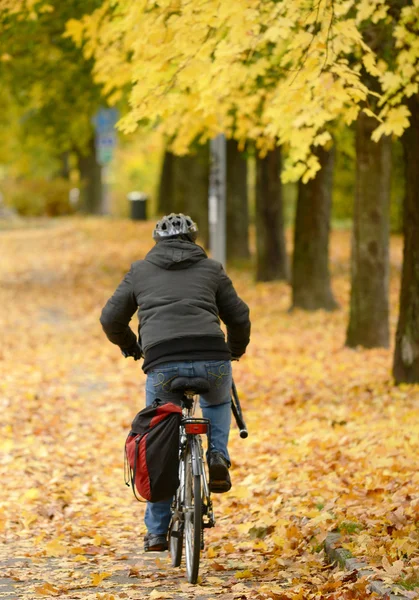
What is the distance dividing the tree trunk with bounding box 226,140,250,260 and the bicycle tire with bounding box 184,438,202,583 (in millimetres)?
18902

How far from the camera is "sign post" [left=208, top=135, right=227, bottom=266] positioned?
51.3ft

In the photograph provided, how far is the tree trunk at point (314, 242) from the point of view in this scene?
1839 centimetres

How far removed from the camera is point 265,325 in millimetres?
18328

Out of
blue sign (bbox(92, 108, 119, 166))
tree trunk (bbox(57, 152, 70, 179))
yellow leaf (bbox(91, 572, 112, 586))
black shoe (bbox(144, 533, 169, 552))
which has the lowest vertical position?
yellow leaf (bbox(91, 572, 112, 586))

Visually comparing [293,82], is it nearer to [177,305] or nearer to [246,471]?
[177,305]

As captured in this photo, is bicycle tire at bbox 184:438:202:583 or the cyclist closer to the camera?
bicycle tire at bbox 184:438:202:583

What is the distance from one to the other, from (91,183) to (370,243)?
2919cm

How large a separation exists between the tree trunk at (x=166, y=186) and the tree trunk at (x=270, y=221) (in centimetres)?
1013

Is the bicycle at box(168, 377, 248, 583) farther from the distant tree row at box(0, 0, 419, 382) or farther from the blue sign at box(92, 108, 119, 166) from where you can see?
the blue sign at box(92, 108, 119, 166)

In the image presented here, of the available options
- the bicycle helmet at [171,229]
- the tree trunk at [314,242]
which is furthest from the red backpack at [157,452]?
the tree trunk at [314,242]

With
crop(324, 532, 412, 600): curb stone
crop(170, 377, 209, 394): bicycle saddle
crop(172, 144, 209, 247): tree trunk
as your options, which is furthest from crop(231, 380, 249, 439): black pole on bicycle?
crop(172, 144, 209, 247): tree trunk

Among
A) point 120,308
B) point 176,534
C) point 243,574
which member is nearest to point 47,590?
point 176,534

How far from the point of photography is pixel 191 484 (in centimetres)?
589

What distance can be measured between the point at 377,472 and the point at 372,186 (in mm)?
6675
